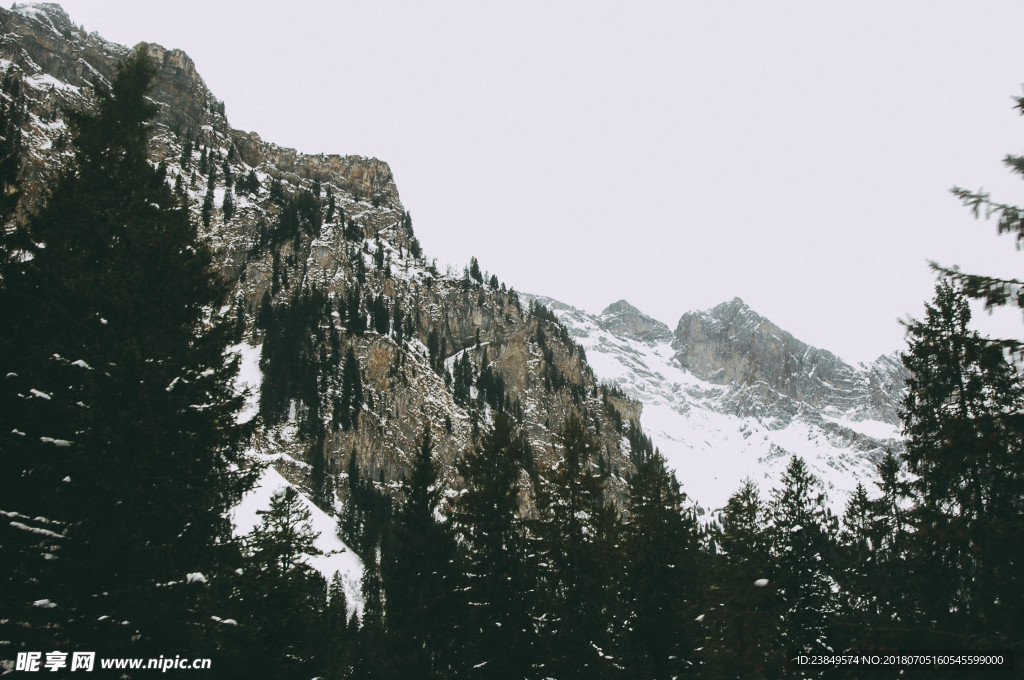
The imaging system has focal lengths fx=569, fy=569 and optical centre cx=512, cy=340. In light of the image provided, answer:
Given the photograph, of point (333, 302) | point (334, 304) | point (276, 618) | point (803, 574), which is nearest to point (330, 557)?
point (276, 618)

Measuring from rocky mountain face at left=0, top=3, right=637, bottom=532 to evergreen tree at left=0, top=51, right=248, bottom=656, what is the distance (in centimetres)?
6633

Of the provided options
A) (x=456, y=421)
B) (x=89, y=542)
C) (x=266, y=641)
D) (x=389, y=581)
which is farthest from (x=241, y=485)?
(x=456, y=421)

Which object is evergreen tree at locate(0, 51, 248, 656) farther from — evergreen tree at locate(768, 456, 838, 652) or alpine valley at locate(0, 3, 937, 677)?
evergreen tree at locate(768, 456, 838, 652)

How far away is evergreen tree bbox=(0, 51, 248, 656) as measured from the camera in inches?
353

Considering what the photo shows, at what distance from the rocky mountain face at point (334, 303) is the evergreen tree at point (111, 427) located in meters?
66.3

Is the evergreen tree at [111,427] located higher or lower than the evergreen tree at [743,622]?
higher

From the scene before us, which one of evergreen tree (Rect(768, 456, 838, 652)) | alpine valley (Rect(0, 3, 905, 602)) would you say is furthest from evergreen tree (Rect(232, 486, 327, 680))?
alpine valley (Rect(0, 3, 905, 602))

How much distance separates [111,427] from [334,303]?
121 meters

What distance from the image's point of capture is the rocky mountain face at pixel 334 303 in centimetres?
9994

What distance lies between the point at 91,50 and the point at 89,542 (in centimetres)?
19690

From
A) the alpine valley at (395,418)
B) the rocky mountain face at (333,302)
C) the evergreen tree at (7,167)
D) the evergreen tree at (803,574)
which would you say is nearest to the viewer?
the evergreen tree at (7,167)

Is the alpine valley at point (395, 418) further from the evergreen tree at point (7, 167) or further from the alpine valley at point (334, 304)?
the alpine valley at point (334, 304)

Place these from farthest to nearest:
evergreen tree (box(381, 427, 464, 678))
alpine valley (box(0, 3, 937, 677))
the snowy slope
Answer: the snowy slope, evergreen tree (box(381, 427, 464, 678)), alpine valley (box(0, 3, 937, 677))

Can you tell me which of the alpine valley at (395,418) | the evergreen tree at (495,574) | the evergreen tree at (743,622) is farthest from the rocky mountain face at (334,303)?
the evergreen tree at (743,622)
